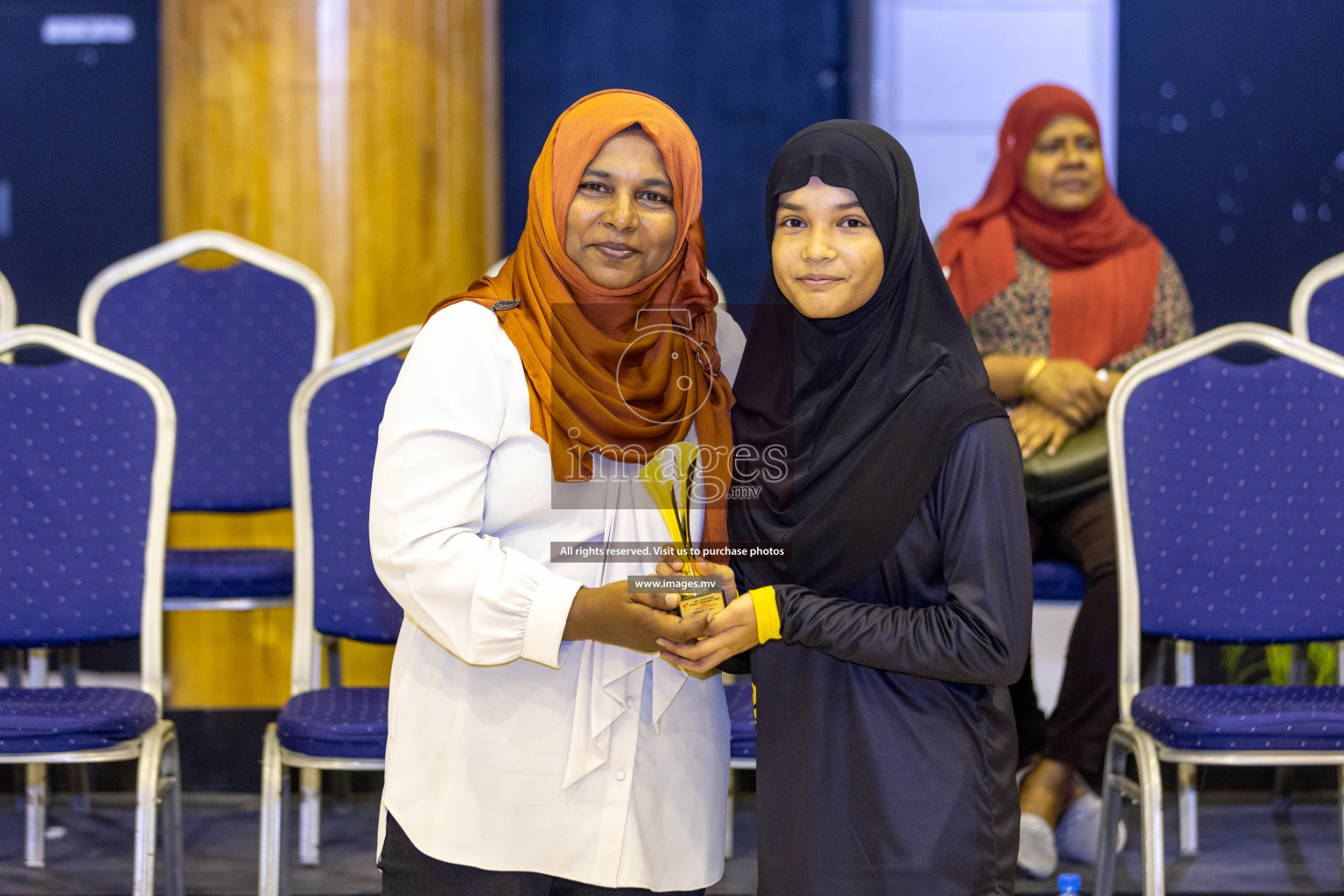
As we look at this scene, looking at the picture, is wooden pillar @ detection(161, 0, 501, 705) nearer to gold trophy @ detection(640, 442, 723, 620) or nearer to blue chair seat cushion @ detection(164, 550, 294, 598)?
blue chair seat cushion @ detection(164, 550, 294, 598)

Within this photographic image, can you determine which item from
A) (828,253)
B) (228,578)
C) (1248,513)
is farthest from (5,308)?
(1248,513)

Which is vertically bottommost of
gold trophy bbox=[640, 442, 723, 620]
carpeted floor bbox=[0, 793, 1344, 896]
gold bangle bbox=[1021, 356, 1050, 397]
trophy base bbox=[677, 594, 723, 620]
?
carpeted floor bbox=[0, 793, 1344, 896]

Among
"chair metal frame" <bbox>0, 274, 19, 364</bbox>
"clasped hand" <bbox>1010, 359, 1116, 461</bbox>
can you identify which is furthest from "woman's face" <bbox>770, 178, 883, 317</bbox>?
"chair metal frame" <bbox>0, 274, 19, 364</bbox>

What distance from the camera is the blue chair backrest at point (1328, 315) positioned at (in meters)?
2.71

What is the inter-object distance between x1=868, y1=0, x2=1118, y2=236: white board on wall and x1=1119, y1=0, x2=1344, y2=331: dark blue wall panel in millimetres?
101

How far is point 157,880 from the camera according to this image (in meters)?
2.42

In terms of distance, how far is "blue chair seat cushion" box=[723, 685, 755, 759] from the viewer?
1.92 meters

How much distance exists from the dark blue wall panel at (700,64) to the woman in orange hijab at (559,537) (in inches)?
108

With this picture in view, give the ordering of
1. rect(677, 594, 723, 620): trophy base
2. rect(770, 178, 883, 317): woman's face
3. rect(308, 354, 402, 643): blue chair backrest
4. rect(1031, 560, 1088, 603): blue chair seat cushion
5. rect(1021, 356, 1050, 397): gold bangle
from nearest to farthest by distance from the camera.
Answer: rect(677, 594, 723, 620): trophy base
rect(770, 178, 883, 317): woman's face
rect(308, 354, 402, 643): blue chair backrest
rect(1031, 560, 1088, 603): blue chair seat cushion
rect(1021, 356, 1050, 397): gold bangle

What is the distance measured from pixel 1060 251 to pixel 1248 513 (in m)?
0.87

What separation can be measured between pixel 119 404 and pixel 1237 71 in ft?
11.0

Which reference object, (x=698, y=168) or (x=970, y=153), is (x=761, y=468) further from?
(x=970, y=153)

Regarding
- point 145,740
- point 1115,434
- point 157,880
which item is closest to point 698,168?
point 1115,434

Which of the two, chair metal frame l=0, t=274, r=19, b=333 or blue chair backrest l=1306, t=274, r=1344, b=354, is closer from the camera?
blue chair backrest l=1306, t=274, r=1344, b=354
